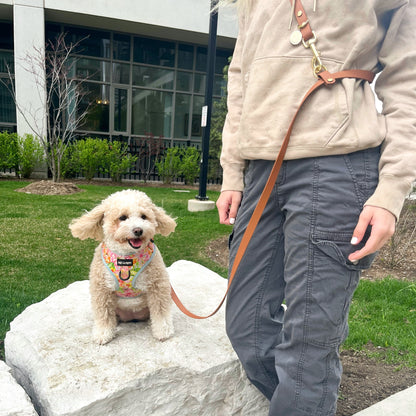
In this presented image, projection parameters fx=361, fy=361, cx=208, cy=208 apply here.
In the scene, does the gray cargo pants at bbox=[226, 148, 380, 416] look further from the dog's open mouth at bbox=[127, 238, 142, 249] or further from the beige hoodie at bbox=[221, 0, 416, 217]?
the dog's open mouth at bbox=[127, 238, 142, 249]

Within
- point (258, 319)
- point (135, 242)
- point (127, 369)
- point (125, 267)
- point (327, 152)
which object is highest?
point (327, 152)

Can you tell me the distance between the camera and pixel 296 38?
1358 millimetres

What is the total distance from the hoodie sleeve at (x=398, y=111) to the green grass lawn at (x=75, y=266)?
2155mm

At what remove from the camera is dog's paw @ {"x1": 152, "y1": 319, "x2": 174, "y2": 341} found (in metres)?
2.07

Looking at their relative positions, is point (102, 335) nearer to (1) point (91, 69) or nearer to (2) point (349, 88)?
(2) point (349, 88)

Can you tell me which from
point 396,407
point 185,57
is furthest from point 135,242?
point 185,57

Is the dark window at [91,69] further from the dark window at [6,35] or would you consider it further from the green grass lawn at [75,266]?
the green grass lawn at [75,266]

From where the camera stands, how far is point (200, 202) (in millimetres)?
7902

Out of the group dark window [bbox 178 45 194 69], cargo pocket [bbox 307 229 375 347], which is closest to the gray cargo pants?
cargo pocket [bbox 307 229 375 347]

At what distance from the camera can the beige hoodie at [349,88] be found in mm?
1269

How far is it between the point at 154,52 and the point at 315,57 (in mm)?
13983

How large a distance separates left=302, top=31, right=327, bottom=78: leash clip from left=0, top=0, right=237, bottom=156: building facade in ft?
35.5

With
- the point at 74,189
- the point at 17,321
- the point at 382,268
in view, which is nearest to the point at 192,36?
the point at 74,189


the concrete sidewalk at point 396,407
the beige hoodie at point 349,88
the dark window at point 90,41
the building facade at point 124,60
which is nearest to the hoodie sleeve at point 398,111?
the beige hoodie at point 349,88
